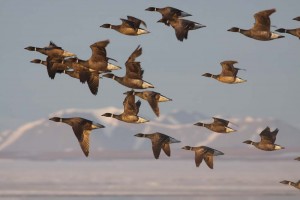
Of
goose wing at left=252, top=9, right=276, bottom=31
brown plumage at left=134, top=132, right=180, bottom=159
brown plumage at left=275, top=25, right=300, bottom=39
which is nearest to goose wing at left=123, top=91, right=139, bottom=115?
brown plumage at left=134, top=132, right=180, bottom=159

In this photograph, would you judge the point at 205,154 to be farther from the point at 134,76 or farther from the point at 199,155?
the point at 134,76

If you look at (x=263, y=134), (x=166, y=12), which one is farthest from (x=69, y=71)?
(x=263, y=134)

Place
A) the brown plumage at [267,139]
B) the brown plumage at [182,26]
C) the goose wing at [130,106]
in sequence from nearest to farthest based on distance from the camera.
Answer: the brown plumage at [182,26] < the goose wing at [130,106] < the brown plumage at [267,139]

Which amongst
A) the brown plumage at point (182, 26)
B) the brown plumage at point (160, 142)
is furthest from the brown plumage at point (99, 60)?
the brown plumage at point (160, 142)

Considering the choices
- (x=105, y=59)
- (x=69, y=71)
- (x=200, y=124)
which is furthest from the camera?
(x=200, y=124)

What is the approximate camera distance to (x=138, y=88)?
68.1 m

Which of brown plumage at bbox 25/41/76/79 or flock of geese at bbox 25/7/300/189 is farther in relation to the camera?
brown plumage at bbox 25/41/76/79

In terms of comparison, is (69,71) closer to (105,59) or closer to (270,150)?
(105,59)

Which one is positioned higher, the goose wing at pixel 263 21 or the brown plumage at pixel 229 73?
the goose wing at pixel 263 21

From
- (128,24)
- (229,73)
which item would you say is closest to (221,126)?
(229,73)

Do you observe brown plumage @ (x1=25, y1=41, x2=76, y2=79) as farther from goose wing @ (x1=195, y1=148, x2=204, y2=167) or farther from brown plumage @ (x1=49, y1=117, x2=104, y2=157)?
goose wing @ (x1=195, y1=148, x2=204, y2=167)

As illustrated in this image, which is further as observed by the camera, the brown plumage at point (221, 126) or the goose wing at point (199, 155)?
the goose wing at point (199, 155)

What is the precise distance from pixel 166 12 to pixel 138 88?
532 cm

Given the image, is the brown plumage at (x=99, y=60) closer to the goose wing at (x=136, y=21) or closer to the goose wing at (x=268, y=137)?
the goose wing at (x=136, y=21)
